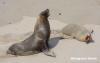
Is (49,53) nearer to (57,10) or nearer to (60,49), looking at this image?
(60,49)

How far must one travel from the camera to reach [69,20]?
1004cm

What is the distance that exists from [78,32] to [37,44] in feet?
4.69

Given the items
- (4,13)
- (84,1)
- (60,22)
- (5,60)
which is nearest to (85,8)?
(84,1)

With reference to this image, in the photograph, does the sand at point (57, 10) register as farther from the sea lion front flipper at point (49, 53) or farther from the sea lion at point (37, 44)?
the sea lion front flipper at point (49, 53)

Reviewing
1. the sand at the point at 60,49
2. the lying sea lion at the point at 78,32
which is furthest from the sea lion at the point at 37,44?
the lying sea lion at the point at 78,32

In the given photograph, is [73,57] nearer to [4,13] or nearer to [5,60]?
[5,60]

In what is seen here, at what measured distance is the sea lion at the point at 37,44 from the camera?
22.7 ft

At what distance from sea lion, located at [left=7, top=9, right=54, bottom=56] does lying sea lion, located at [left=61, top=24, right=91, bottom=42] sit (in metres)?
1.01

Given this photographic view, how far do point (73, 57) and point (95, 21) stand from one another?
346 centimetres

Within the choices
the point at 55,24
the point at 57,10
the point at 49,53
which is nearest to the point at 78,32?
the point at 49,53

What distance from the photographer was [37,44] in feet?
22.9

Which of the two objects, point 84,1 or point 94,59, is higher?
point 84,1

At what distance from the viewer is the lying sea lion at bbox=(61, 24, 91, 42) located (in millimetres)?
7461

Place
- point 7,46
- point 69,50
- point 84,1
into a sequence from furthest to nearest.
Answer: point 84,1 → point 7,46 → point 69,50
